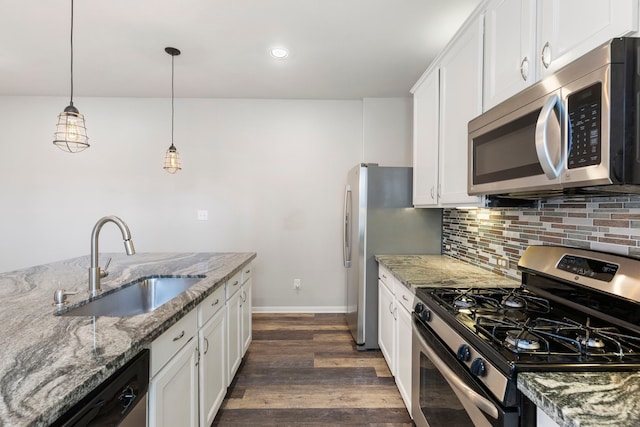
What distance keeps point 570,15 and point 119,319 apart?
73.3 inches

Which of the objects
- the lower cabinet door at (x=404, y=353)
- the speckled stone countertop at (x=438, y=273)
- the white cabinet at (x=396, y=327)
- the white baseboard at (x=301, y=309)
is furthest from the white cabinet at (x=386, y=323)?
the white baseboard at (x=301, y=309)

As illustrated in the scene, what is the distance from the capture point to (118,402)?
88cm

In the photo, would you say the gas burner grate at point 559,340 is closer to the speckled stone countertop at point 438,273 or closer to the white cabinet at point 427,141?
the speckled stone countertop at point 438,273

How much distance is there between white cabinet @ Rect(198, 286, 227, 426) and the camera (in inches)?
62.3

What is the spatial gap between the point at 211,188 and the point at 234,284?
190 centimetres

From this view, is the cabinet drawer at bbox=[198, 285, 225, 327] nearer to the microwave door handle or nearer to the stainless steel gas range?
the stainless steel gas range

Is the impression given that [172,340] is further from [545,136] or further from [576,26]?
[576,26]

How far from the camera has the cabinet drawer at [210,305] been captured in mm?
1575

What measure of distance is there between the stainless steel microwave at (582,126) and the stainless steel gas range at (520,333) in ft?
1.21

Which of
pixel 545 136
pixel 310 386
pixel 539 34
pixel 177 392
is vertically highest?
pixel 539 34

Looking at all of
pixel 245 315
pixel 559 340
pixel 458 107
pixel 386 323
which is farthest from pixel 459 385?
pixel 245 315

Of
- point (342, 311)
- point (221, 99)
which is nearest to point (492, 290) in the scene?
point (342, 311)

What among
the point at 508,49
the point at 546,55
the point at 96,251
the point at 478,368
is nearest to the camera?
the point at 478,368

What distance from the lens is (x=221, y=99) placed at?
379 centimetres
